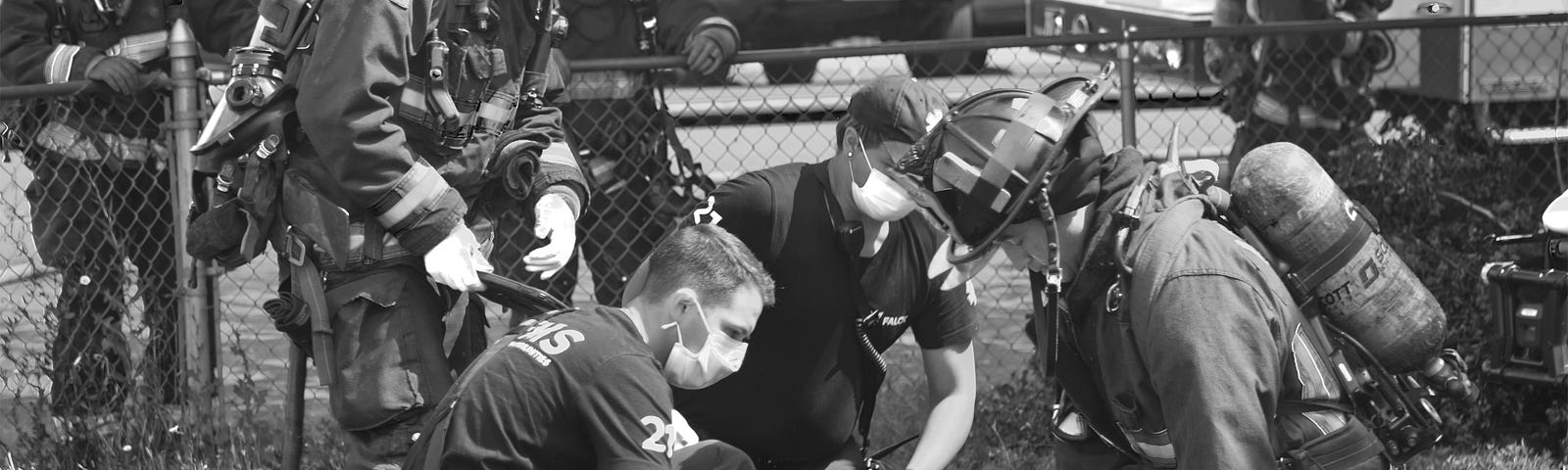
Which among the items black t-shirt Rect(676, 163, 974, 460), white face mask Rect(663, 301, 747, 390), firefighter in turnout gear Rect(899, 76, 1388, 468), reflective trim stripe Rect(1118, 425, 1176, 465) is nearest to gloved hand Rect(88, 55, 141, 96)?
black t-shirt Rect(676, 163, 974, 460)

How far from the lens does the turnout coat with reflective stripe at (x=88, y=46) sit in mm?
4625

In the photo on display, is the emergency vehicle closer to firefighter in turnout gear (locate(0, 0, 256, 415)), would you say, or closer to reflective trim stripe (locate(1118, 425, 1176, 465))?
reflective trim stripe (locate(1118, 425, 1176, 465))

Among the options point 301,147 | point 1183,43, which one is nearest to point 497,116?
point 301,147

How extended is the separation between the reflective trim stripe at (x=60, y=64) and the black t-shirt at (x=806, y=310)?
2.35 meters

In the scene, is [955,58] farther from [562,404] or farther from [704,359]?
[562,404]

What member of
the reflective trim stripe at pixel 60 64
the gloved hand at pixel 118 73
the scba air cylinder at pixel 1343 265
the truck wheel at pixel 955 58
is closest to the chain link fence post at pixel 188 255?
the gloved hand at pixel 118 73

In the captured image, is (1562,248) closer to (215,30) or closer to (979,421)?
(979,421)

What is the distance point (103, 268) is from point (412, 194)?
2.06 meters

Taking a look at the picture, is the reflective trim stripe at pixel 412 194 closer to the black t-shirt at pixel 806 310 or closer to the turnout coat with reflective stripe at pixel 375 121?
the turnout coat with reflective stripe at pixel 375 121

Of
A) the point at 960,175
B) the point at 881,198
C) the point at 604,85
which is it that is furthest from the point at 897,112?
the point at 604,85

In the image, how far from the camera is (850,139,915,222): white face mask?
326 cm

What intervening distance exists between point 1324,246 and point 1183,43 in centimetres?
477

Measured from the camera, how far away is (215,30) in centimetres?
494

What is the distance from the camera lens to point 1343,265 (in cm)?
271
